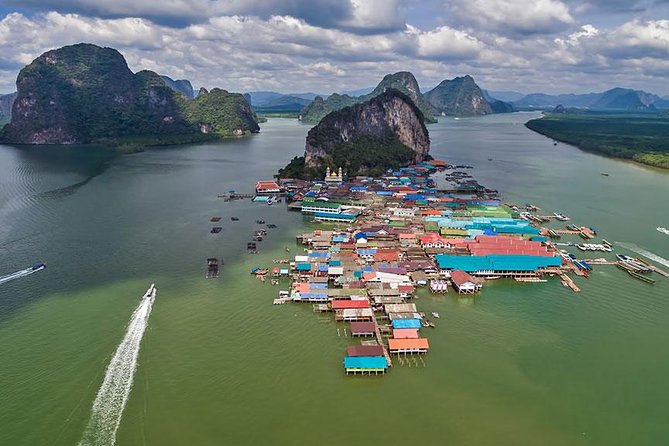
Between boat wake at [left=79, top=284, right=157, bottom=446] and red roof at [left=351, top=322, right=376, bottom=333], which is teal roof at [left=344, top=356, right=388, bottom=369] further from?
boat wake at [left=79, top=284, right=157, bottom=446]

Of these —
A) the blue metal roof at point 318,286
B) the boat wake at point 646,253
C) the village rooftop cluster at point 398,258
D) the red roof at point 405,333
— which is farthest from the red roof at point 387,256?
the boat wake at point 646,253

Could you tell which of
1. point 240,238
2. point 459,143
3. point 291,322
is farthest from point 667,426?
point 459,143

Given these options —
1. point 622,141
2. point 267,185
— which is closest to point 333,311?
point 267,185

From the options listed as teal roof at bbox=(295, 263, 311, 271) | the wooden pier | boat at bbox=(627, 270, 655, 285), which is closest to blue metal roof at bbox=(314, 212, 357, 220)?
teal roof at bbox=(295, 263, 311, 271)

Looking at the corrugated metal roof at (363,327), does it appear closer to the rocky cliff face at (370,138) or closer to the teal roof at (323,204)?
the teal roof at (323,204)

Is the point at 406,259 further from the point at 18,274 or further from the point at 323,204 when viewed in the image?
the point at 18,274

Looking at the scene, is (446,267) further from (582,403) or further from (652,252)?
(652,252)
